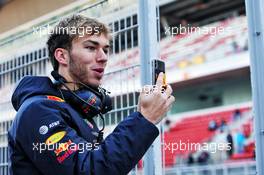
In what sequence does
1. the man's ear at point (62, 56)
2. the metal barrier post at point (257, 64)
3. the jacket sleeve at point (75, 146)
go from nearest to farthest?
1. the jacket sleeve at point (75, 146)
2. the man's ear at point (62, 56)
3. the metal barrier post at point (257, 64)

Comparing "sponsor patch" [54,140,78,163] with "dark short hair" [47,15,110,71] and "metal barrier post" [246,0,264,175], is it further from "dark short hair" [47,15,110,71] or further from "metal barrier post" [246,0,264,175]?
"metal barrier post" [246,0,264,175]

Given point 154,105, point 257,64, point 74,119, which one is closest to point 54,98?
point 74,119

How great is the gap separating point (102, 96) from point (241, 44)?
13837 millimetres

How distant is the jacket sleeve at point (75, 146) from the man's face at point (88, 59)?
0.20 m

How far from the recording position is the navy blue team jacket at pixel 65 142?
1.24m

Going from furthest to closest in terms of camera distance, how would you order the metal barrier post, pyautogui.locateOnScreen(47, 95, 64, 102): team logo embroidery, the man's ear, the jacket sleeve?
the metal barrier post < the man's ear < pyautogui.locateOnScreen(47, 95, 64, 102): team logo embroidery < the jacket sleeve

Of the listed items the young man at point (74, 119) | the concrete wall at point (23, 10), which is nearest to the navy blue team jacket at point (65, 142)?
the young man at point (74, 119)

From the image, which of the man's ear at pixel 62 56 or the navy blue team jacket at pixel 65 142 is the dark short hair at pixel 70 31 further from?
the navy blue team jacket at pixel 65 142

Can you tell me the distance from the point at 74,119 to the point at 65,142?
13 centimetres

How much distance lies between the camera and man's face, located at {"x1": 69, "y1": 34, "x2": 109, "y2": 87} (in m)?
1.49

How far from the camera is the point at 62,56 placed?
1.56 m

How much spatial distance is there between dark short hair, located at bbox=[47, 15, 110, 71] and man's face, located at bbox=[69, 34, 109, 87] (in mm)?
26

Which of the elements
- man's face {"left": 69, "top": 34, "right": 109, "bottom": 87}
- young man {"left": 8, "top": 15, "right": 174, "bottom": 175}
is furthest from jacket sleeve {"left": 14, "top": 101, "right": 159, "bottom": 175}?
man's face {"left": 69, "top": 34, "right": 109, "bottom": 87}

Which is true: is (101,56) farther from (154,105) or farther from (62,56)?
(154,105)
